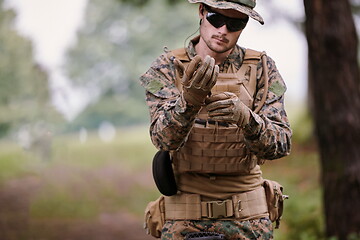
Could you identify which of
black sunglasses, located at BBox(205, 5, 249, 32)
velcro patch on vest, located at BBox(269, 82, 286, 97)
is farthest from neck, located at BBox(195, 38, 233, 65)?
velcro patch on vest, located at BBox(269, 82, 286, 97)

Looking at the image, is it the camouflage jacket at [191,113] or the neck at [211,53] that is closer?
the camouflage jacket at [191,113]

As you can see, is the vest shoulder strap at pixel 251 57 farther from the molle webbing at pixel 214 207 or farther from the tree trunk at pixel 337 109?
the tree trunk at pixel 337 109

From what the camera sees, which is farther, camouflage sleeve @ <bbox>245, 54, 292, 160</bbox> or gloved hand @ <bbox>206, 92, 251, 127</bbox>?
camouflage sleeve @ <bbox>245, 54, 292, 160</bbox>

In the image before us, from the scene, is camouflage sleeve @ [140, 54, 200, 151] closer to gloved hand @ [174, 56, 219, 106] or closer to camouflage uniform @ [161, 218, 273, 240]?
gloved hand @ [174, 56, 219, 106]

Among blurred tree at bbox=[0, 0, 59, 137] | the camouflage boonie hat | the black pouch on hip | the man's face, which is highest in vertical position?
blurred tree at bbox=[0, 0, 59, 137]

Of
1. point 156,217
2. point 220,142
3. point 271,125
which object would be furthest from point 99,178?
point 271,125

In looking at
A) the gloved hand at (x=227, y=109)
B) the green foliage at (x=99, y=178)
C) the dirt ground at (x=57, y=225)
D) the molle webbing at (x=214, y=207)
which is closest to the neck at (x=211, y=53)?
the gloved hand at (x=227, y=109)

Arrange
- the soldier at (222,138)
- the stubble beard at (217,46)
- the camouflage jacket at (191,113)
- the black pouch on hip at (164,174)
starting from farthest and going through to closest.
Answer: the black pouch on hip at (164,174)
the stubble beard at (217,46)
the soldier at (222,138)
the camouflage jacket at (191,113)

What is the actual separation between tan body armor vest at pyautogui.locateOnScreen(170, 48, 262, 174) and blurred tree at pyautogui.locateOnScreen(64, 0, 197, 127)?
17369mm

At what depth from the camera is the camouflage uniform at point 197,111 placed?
10.3 ft

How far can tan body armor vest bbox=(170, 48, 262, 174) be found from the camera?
3426mm

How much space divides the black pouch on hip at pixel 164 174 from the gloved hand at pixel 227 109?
615 millimetres

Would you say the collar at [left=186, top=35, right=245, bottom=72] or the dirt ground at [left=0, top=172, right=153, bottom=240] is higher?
the collar at [left=186, top=35, right=245, bottom=72]

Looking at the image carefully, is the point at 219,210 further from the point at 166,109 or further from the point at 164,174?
the point at 166,109
